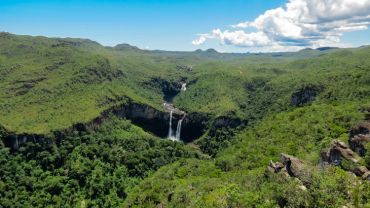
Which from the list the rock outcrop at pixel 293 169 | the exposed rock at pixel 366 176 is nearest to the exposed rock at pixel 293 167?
the rock outcrop at pixel 293 169

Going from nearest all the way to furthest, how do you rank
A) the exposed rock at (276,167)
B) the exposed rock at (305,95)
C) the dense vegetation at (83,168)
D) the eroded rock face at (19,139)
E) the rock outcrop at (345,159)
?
the rock outcrop at (345,159), the exposed rock at (276,167), the dense vegetation at (83,168), the eroded rock face at (19,139), the exposed rock at (305,95)

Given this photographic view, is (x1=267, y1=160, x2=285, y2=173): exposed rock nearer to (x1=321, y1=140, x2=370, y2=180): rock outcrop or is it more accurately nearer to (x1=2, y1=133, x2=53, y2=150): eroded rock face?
(x1=321, y1=140, x2=370, y2=180): rock outcrop

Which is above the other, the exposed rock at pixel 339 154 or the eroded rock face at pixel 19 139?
the exposed rock at pixel 339 154

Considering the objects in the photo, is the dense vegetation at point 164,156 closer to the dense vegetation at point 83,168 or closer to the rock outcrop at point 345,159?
the dense vegetation at point 83,168

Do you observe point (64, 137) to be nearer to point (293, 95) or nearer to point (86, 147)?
point (86, 147)

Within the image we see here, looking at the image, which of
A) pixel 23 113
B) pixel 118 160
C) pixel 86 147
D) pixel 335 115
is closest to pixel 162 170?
pixel 118 160

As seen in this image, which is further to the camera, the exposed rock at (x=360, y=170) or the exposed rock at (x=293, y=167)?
the exposed rock at (x=293, y=167)
